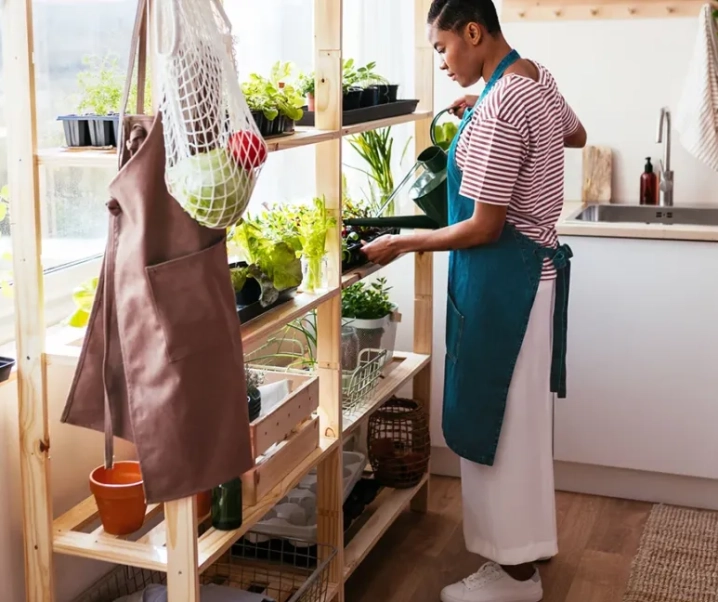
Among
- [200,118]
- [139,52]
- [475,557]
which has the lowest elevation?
[475,557]

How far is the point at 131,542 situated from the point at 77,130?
2.52 feet

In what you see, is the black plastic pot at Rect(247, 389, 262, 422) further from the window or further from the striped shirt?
the striped shirt

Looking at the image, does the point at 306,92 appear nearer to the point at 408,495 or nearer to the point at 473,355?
the point at 473,355

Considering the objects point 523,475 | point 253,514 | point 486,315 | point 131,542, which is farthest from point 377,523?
point 131,542

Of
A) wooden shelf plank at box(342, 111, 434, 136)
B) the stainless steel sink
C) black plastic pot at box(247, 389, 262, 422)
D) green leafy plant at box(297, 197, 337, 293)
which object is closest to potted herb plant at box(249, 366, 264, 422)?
black plastic pot at box(247, 389, 262, 422)

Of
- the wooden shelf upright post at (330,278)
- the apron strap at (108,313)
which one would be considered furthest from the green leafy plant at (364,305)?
the apron strap at (108,313)

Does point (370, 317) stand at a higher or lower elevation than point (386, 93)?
lower

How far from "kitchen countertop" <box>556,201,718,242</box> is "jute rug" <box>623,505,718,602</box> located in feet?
2.90

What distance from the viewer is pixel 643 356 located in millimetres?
3316

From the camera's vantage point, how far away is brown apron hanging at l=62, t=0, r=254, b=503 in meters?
1.70

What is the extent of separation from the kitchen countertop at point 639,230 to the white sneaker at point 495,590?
108 centimetres

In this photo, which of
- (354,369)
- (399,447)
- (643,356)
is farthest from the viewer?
(643,356)

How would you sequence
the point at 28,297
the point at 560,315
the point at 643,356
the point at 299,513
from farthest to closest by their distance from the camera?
the point at 643,356, the point at 299,513, the point at 560,315, the point at 28,297

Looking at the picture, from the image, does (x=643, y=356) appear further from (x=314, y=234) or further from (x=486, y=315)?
(x=314, y=234)
